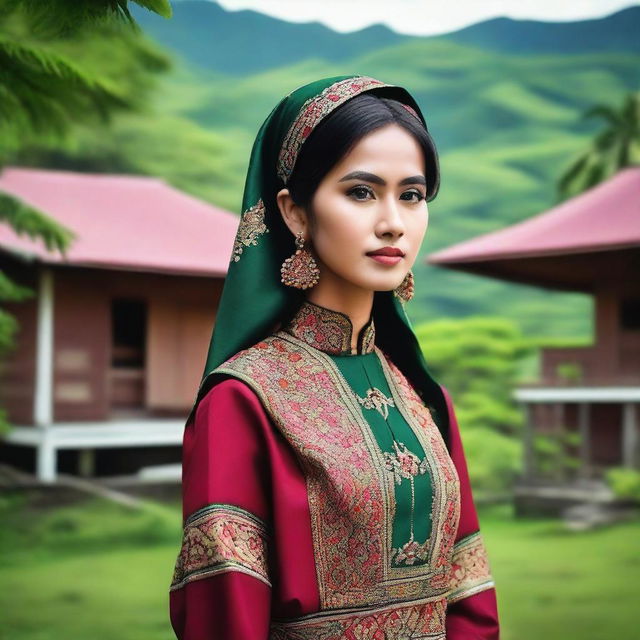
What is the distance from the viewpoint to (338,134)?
51.8 inches

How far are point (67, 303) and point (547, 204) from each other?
8.09m

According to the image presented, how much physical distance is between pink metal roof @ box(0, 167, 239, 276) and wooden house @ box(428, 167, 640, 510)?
6.63 feet

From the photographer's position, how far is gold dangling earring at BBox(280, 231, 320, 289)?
136 cm

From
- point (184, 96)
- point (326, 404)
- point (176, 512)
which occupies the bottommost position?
point (176, 512)

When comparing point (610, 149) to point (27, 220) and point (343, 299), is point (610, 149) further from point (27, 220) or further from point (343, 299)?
point (343, 299)

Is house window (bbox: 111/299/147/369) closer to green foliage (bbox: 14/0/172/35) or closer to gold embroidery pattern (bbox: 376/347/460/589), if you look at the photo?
green foliage (bbox: 14/0/172/35)

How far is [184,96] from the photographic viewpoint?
13039 millimetres

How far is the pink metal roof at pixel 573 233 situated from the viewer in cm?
820

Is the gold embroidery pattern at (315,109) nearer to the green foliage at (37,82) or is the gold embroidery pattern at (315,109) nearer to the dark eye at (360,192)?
the dark eye at (360,192)

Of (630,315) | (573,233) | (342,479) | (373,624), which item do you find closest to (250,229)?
(342,479)

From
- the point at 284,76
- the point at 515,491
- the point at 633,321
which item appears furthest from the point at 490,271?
the point at 284,76

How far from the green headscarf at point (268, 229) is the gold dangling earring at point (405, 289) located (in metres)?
0.17

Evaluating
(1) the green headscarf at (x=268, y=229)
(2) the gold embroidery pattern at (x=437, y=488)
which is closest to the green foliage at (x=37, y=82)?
(1) the green headscarf at (x=268, y=229)

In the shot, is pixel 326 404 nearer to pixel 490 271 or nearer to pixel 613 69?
pixel 490 271
